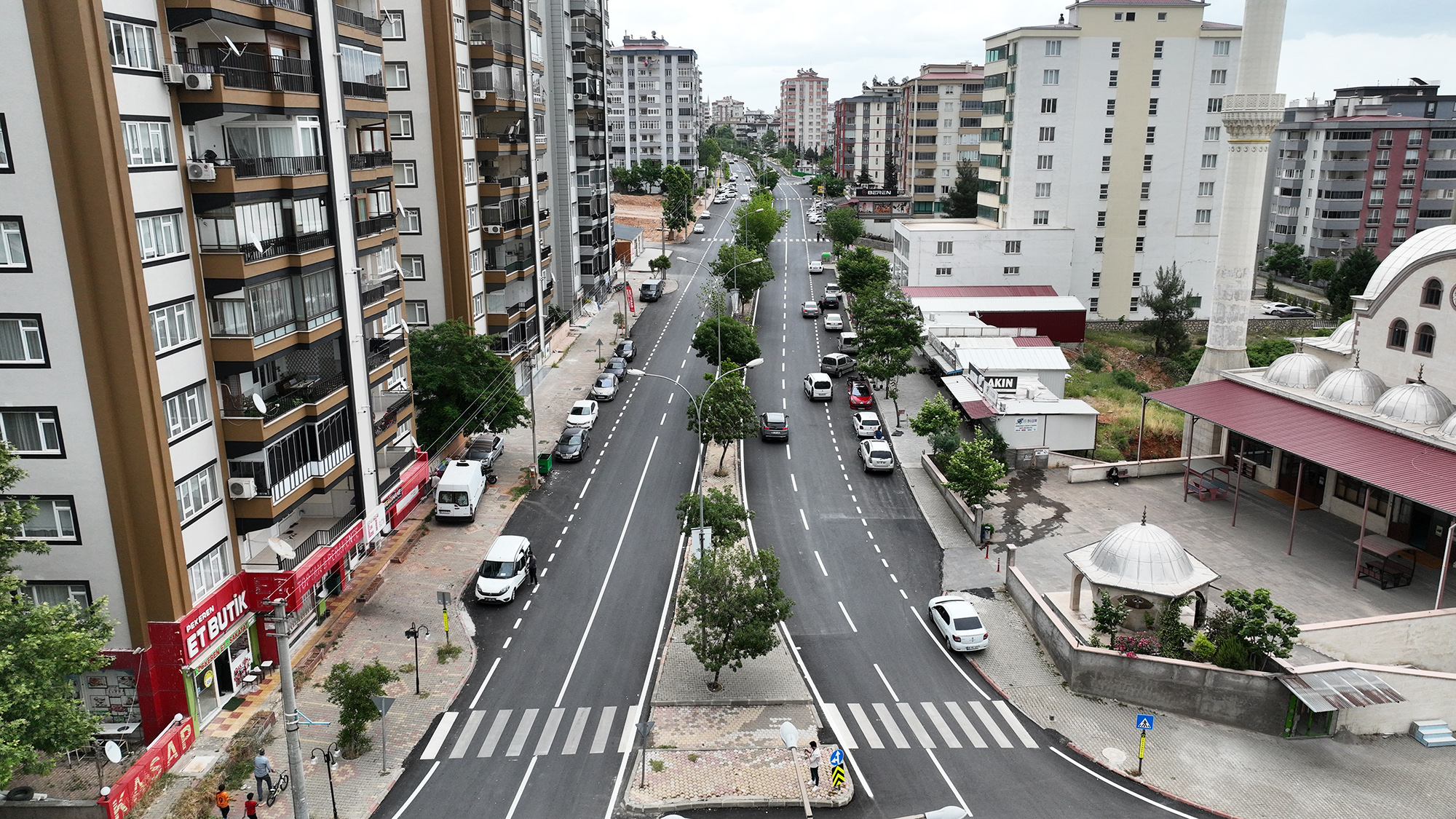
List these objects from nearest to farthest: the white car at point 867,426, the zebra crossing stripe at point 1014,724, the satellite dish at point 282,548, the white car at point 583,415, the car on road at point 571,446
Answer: the zebra crossing stripe at point 1014,724, the satellite dish at point 282,548, the car on road at point 571,446, the white car at point 867,426, the white car at point 583,415

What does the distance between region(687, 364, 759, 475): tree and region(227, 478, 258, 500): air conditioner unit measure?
25556mm

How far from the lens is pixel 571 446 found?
5709 centimetres

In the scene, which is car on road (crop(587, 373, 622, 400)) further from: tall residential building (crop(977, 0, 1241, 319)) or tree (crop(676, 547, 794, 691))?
tall residential building (crop(977, 0, 1241, 319))

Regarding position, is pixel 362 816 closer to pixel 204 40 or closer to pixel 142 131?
pixel 142 131

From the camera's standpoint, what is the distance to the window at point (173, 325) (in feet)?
93.3

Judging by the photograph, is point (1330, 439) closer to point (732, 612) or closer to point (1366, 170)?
point (732, 612)

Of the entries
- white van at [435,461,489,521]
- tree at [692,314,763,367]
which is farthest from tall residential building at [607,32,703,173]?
white van at [435,461,489,521]

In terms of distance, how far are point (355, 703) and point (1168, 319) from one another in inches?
2896

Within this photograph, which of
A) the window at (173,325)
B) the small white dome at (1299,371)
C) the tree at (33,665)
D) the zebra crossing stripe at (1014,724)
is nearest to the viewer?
the tree at (33,665)

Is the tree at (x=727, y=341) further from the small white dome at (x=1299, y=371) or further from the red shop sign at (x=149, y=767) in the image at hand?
the red shop sign at (x=149, y=767)

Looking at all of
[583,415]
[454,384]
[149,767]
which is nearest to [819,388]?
[583,415]

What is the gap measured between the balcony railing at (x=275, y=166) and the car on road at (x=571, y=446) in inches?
979

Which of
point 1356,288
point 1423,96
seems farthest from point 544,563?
point 1423,96

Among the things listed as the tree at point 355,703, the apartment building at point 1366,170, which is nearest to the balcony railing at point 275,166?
the tree at point 355,703
